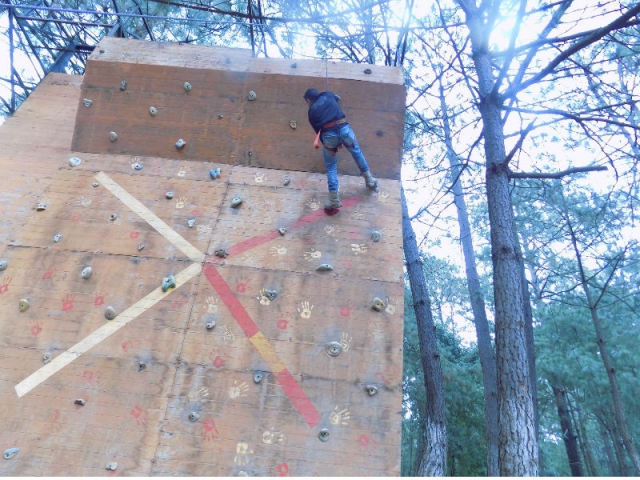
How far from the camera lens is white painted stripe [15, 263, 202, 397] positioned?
2988 millimetres

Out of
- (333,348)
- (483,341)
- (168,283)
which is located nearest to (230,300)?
(168,283)

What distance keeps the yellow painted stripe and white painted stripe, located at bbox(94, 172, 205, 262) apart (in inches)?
34.6

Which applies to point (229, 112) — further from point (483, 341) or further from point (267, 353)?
point (483, 341)

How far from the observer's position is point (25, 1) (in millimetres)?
7059

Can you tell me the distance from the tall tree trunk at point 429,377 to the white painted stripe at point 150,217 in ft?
8.79

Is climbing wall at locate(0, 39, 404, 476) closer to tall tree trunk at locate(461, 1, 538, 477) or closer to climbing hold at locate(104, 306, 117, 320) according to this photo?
climbing hold at locate(104, 306, 117, 320)

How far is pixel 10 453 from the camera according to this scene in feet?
8.82

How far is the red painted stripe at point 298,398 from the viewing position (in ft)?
9.30

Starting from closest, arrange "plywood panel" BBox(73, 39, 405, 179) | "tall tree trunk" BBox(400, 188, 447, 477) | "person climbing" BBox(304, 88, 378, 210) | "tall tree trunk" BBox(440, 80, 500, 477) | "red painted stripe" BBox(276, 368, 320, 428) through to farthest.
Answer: "red painted stripe" BBox(276, 368, 320, 428)
"person climbing" BBox(304, 88, 378, 210)
"plywood panel" BBox(73, 39, 405, 179)
"tall tree trunk" BBox(400, 188, 447, 477)
"tall tree trunk" BBox(440, 80, 500, 477)

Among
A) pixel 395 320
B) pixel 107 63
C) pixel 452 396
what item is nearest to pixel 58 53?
pixel 107 63

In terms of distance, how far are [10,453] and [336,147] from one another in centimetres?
323

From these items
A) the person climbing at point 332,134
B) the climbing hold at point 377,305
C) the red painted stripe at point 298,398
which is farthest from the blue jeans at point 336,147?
the red painted stripe at point 298,398

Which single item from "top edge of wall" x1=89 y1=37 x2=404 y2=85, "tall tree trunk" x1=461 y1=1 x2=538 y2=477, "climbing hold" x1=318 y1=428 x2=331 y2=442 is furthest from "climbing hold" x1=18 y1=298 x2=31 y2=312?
"tall tree trunk" x1=461 y1=1 x2=538 y2=477

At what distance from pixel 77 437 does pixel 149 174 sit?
239 cm
